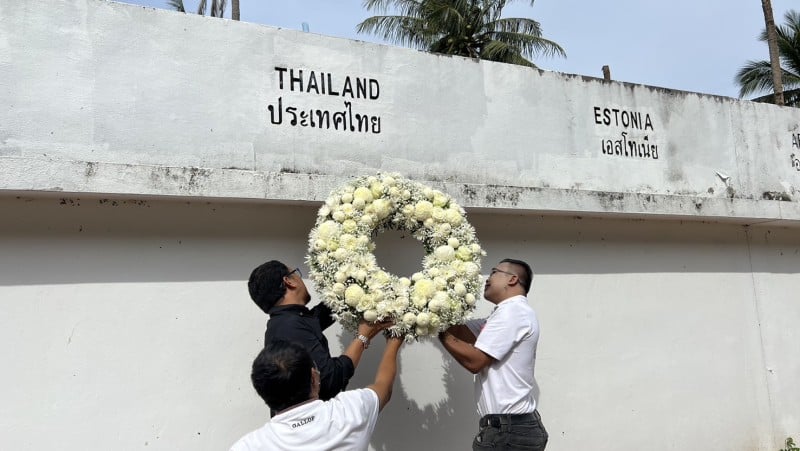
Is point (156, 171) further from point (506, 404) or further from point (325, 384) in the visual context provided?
point (506, 404)

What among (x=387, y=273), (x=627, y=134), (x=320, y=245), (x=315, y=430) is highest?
(x=627, y=134)

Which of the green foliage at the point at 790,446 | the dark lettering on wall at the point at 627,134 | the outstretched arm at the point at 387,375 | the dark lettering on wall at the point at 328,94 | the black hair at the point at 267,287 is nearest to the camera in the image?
the outstretched arm at the point at 387,375

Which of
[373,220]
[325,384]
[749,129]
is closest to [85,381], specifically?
[325,384]

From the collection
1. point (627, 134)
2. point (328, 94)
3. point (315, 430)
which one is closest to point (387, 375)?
point (315, 430)

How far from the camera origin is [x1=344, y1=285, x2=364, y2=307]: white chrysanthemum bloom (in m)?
3.50

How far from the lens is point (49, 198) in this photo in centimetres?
373

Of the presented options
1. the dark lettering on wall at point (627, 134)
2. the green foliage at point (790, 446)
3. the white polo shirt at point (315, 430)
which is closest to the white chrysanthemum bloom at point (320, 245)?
the white polo shirt at point (315, 430)

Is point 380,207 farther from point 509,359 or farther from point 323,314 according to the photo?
point 509,359

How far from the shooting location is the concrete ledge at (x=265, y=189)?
11.6 ft

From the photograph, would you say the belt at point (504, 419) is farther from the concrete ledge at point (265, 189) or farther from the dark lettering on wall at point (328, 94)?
the dark lettering on wall at point (328, 94)

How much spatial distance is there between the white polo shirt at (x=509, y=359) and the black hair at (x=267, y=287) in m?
1.07

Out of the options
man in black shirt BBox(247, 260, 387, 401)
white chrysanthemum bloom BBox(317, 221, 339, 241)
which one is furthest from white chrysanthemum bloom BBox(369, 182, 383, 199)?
man in black shirt BBox(247, 260, 387, 401)

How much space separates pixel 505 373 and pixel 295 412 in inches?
62.9

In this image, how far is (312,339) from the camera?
3309 millimetres
